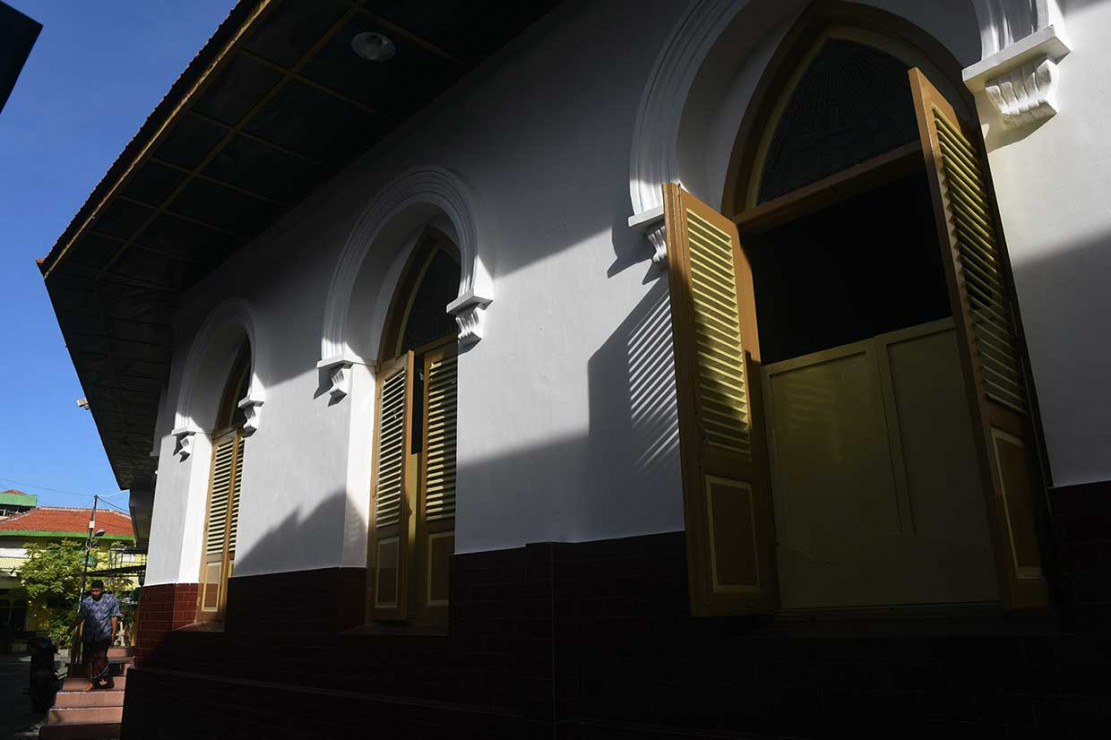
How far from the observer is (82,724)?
9.59 m

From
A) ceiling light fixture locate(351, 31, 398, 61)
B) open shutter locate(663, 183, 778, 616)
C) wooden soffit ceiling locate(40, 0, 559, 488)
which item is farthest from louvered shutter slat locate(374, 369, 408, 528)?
open shutter locate(663, 183, 778, 616)

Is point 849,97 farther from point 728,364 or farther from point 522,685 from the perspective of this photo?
point 522,685

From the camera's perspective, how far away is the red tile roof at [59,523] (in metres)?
41.1

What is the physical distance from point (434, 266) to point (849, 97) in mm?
3741

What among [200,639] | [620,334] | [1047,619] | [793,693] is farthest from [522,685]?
[200,639]

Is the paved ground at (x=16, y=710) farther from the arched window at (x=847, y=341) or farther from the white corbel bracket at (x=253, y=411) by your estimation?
the arched window at (x=847, y=341)

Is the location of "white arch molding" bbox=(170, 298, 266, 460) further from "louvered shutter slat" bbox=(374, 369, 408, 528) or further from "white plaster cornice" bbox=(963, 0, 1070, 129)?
"white plaster cornice" bbox=(963, 0, 1070, 129)

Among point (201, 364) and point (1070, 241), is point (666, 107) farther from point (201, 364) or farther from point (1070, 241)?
point (201, 364)

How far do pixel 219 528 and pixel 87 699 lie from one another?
9.11 feet

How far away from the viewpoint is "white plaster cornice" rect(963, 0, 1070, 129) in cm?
341

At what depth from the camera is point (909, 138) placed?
418cm

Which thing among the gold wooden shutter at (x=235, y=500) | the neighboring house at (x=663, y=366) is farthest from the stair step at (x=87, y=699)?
the gold wooden shutter at (x=235, y=500)

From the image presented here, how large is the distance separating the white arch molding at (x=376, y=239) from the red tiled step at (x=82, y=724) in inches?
216

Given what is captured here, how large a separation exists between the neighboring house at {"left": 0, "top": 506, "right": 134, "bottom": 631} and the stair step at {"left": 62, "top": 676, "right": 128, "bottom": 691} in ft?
89.8
